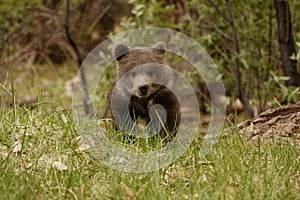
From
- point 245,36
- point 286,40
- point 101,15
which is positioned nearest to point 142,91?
point 286,40

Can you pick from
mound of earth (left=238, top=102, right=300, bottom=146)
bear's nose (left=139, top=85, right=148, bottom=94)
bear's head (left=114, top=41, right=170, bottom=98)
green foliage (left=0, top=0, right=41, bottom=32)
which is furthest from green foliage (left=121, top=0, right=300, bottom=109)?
green foliage (left=0, top=0, right=41, bottom=32)

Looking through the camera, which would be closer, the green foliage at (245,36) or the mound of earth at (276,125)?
the mound of earth at (276,125)

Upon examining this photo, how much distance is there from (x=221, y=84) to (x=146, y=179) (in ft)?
17.1

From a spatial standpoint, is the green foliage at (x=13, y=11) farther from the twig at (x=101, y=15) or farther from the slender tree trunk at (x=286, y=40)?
the slender tree trunk at (x=286, y=40)

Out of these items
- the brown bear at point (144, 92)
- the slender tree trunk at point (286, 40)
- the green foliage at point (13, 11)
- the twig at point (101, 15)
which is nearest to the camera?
the brown bear at point (144, 92)

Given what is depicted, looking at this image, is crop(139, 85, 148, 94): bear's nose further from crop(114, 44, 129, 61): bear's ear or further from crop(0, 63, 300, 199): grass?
crop(0, 63, 300, 199): grass

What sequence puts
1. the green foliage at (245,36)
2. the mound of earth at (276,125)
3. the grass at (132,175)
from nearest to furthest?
the grass at (132,175) < the mound of earth at (276,125) < the green foliage at (245,36)

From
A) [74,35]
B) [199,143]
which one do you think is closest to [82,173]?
[199,143]

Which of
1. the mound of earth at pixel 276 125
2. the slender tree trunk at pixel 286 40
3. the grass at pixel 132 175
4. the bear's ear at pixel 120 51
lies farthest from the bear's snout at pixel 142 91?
the slender tree trunk at pixel 286 40

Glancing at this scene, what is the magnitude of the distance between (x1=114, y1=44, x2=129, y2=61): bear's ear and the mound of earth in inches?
64.6

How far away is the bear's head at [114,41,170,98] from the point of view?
556cm

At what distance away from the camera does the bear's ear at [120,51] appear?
599cm

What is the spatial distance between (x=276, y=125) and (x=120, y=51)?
6.53ft

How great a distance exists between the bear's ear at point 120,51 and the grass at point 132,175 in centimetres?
171
